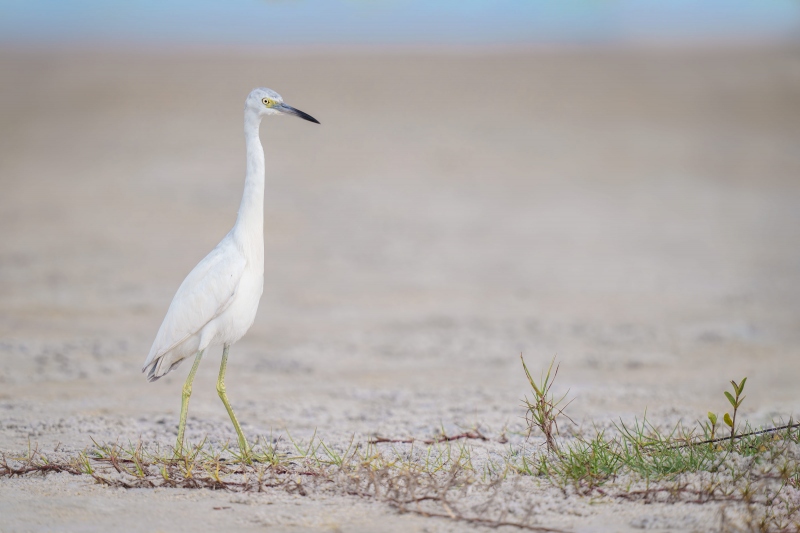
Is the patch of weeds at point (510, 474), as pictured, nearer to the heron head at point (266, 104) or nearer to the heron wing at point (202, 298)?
the heron wing at point (202, 298)

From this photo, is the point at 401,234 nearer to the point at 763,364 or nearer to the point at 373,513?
the point at 763,364

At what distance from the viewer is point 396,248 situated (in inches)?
429

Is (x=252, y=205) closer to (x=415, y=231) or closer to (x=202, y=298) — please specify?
(x=202, y=298)

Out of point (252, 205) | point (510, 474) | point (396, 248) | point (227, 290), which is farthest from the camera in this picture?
point (396, 248)

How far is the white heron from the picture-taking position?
13.6 ft

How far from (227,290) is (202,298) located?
125mm

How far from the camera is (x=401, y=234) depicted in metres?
11.5

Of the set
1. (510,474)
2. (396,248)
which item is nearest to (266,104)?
(510,474)

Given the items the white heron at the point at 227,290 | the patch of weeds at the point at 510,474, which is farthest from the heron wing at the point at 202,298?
the patch of weeds at the point at 510,474

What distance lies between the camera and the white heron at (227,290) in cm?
414

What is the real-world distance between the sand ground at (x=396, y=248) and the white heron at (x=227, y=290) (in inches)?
22.0

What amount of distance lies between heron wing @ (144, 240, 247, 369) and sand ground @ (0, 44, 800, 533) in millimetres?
607

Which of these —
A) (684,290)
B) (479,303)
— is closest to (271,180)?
(479,303)

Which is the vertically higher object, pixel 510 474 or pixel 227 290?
pixel 227 290
